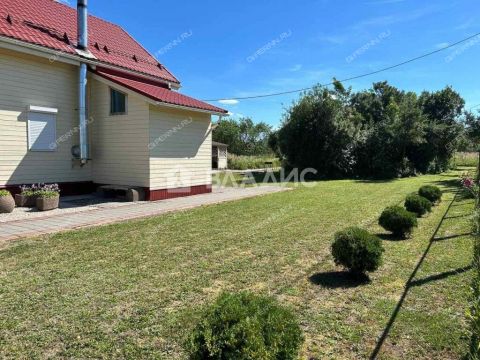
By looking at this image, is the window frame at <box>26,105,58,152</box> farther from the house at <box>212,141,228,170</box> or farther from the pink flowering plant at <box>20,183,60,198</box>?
the house at <box>212,141,228,170</box>

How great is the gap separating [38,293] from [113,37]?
554 inches

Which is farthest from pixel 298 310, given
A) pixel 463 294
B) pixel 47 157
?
pixel 47 157

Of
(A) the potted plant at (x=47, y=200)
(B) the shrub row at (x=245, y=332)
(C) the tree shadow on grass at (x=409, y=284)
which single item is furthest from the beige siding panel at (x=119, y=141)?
(B) the shrub row at (x=245, y=332)

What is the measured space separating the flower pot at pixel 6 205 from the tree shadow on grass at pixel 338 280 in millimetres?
8011

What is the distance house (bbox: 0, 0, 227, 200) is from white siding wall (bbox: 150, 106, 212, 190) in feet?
0.11

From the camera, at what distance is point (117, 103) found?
40.0 ft

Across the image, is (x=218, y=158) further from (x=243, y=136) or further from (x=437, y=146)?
(x=243, y=136)

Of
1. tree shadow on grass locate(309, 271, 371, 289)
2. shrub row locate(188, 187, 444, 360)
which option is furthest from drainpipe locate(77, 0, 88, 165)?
shrub row locate(188, 187, 444, 360)

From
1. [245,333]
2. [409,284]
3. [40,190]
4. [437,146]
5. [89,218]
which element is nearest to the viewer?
[245,333]

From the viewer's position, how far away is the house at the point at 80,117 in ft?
34.1

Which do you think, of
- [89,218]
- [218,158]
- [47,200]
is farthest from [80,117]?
[218,158]

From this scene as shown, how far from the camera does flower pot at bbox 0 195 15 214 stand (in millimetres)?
8938

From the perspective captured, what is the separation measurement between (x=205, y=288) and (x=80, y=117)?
31.6 feet

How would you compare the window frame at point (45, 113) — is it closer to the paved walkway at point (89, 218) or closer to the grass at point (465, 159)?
the paved walkway at point (89, 218)
